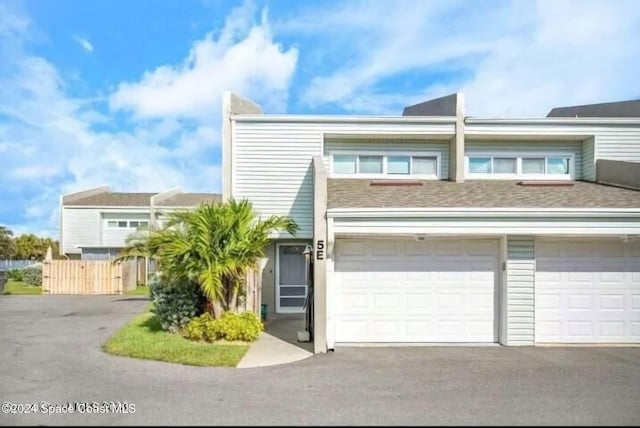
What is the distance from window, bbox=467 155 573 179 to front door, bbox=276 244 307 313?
615 cm

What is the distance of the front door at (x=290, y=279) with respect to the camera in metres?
15.1

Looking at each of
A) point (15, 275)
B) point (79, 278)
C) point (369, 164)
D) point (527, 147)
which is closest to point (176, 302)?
point (369, 164)

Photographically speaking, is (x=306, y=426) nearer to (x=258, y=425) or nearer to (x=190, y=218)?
(x=258, y=425)

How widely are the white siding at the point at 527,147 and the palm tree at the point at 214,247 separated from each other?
7107mm

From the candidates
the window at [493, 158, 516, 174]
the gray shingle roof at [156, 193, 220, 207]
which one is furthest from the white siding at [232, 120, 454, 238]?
the gray shingle roof at [156, 193, 220, 207]

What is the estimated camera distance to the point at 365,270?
10.6 m

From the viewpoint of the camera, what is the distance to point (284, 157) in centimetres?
1407

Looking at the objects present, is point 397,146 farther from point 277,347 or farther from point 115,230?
point 115,230

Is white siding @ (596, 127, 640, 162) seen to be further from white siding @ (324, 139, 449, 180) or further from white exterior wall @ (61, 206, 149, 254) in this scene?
white exterior wall @ (61, 206, 149, 254)

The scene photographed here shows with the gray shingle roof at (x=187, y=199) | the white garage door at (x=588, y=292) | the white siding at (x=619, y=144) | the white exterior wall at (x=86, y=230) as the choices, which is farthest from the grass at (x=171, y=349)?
the white exterior wall at (x=86, y=230)

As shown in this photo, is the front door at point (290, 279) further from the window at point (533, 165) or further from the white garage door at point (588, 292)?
the window at point (533, 165)

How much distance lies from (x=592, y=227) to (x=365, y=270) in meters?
5.14

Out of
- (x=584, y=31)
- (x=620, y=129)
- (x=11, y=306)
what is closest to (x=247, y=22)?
(x=584, y=31)

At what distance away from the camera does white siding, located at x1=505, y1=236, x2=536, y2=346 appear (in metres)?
10.5
